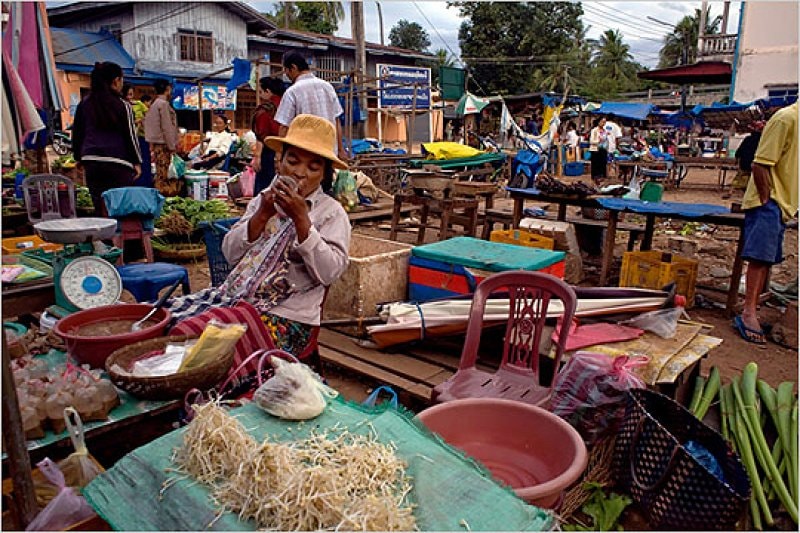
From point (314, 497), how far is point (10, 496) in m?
1.13

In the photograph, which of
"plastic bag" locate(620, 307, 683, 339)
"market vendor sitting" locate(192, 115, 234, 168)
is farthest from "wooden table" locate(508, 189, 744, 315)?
"market vendor sitting" locate(192, 115, 234, 168)

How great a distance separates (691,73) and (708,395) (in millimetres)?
13020

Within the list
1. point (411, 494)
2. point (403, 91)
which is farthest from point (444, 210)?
point (403, 91)

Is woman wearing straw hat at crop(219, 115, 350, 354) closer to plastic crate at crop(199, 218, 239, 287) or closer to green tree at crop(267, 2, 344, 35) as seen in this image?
plastic crate at crop(199, 218, 239, 287)

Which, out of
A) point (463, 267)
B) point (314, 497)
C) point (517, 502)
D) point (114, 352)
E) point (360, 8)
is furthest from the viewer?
point (360, 8)

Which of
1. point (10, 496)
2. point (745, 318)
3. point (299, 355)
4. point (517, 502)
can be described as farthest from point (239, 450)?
point (745, 318)

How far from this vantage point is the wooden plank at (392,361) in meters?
3.58

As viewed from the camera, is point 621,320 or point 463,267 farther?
→ point 463,267

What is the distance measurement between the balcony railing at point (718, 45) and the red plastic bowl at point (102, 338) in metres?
18.2

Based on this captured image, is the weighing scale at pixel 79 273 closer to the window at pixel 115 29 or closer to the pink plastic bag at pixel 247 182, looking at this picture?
the pink plastic bag at pixel 247 182

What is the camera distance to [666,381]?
9.57 ft

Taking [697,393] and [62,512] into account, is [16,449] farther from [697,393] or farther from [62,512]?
[697,393]

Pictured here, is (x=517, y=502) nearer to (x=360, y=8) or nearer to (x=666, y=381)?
(x=666, y=381)

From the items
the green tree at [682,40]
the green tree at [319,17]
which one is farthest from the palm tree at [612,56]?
the green tree at [319,17]
